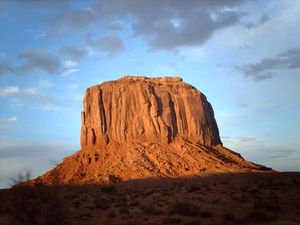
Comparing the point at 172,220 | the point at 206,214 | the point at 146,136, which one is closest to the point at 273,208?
the point at 206,214

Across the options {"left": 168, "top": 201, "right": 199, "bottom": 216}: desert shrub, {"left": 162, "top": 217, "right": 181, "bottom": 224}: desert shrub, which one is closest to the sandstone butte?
{"left": 168, "top": 201, "right": 199, "bottom": 216}: desert shrub

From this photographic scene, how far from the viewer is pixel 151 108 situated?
69312mm

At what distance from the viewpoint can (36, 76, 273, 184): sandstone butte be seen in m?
57.5

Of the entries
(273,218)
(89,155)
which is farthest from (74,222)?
(89,155)

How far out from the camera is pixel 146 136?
67250mm

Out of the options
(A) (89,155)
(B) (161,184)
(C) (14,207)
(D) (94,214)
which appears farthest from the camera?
(A) (89,155)

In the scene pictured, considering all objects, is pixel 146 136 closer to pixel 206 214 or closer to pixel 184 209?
pixel 184 209

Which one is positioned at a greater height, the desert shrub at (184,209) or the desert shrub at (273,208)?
the desert shrub at (184,209)

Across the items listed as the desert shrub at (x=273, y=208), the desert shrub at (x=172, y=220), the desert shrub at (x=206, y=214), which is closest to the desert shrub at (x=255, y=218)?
the desert shrub at (x=206, y=214)

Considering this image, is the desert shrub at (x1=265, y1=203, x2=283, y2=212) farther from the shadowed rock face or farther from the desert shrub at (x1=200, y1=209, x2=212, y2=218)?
the shadowed rock face

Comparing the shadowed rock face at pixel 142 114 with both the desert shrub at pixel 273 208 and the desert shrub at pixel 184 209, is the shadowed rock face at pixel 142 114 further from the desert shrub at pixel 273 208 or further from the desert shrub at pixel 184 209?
the desert shrub at pixel 273 208

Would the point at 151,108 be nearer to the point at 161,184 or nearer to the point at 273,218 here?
the point at 161,184

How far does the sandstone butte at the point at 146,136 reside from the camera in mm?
57531

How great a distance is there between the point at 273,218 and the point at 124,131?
173 feet
